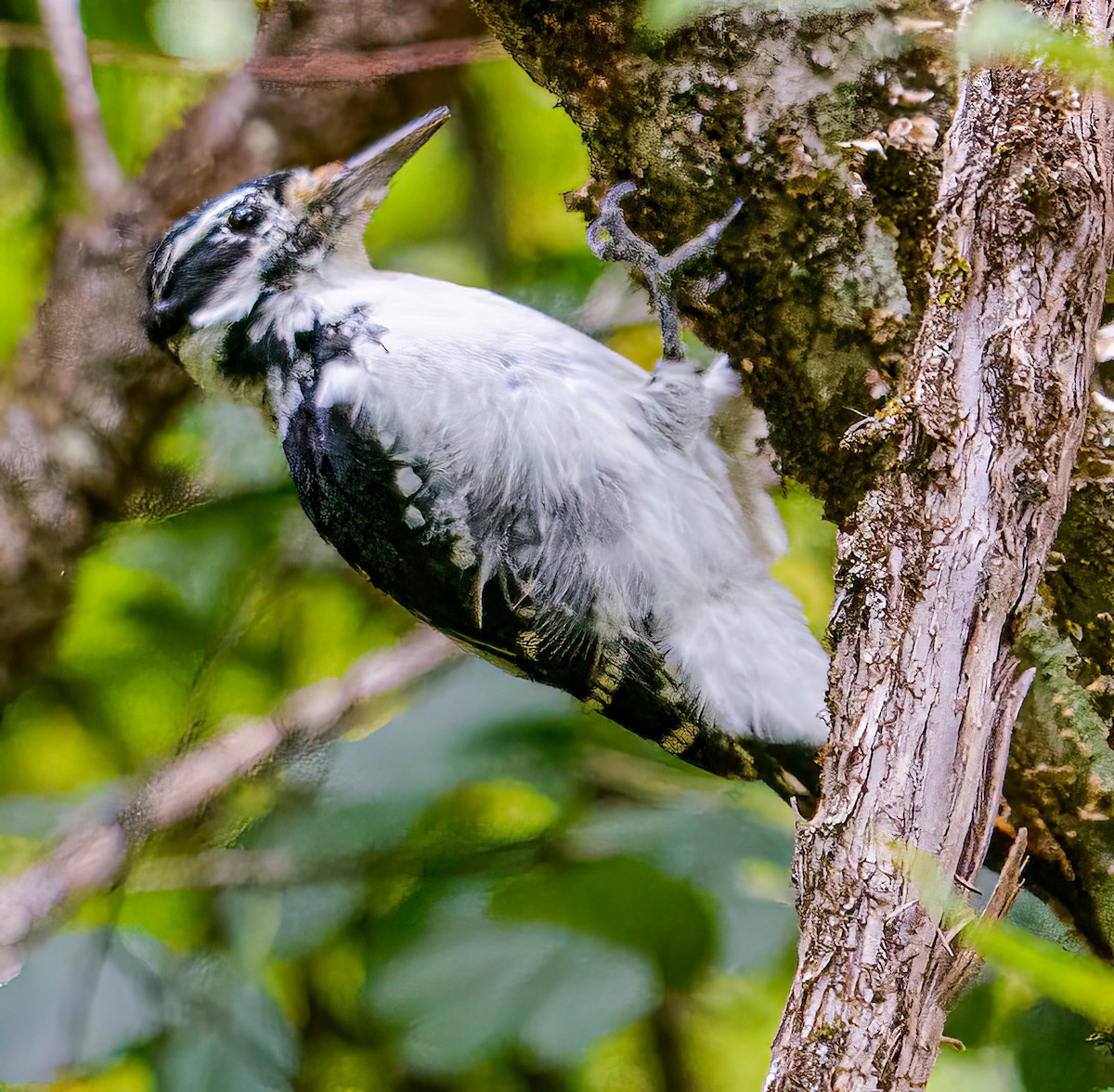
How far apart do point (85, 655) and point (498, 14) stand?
0.81 metres

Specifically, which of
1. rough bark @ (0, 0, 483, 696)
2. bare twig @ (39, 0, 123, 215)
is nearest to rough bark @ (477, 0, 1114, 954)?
rough bark @ (0, 0, 483, 696)

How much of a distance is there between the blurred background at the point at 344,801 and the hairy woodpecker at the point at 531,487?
118 mm

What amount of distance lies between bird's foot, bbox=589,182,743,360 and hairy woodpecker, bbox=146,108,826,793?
4 centimetres

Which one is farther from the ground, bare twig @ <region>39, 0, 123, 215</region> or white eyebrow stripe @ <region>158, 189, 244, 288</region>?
bare twig @ <region>39, 0, 123, 215</region>

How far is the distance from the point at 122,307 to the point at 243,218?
0.83 ft

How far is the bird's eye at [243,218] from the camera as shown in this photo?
827 millimetres

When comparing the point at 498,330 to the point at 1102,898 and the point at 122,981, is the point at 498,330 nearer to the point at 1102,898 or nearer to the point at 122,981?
the point at 1102,898

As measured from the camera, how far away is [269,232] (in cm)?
83

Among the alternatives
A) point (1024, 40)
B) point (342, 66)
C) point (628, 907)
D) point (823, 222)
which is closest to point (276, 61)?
point (342, 66)

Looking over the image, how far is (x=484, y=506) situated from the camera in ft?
2.57

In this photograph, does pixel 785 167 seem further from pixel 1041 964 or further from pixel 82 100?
pixel 82 100

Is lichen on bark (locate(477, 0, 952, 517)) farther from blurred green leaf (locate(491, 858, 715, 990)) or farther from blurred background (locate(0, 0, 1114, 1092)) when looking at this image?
blurred green leaf (locate(491, 858, 715, 990))

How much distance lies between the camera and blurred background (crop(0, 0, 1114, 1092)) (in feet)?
3.03

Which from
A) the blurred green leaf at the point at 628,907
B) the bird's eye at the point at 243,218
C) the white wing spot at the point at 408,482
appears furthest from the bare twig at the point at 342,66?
the blurred green leaf at the point at 628,907
